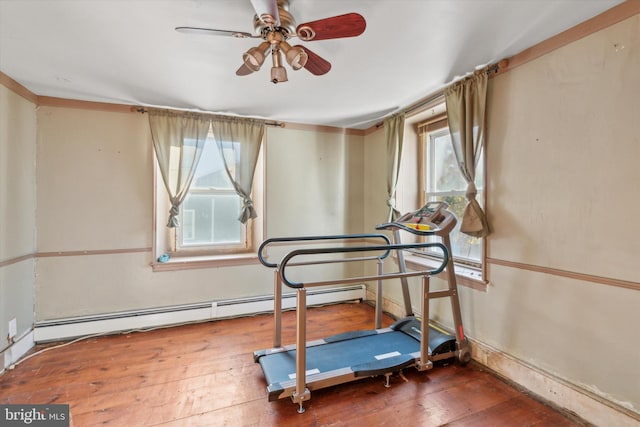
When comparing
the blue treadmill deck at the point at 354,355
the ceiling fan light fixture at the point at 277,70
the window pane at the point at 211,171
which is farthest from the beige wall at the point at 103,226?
the ceiling fan light fixture at the point at 277,70

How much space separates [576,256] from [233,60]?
275 cm

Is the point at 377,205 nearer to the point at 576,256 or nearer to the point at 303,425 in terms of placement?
the point at 576,256

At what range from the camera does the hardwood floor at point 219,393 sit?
170 centimetres

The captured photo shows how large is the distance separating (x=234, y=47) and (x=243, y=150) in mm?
1523

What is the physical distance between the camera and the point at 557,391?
1.79 m

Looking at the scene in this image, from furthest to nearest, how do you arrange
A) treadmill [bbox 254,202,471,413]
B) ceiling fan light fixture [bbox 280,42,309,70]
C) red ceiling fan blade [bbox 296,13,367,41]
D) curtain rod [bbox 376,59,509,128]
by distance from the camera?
curtain rod [bbox 376,59,509,128], treadmill [bbox 254,202,471,413], ceiling fan light fixture [bbox 280,42,309,70], red ceiling fan blade [bbox 296,13,367,41]

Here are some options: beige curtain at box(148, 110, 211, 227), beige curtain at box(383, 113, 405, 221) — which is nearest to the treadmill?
beige curtain at box(383, 113, 405, 221)

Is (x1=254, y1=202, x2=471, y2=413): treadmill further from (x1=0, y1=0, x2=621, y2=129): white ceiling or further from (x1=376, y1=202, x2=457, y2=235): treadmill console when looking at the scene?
(x1=0, y1=0, x2=621, y2=129): white ceiling

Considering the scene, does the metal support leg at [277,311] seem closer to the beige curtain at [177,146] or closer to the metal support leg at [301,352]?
the metal support leg at [301,352]

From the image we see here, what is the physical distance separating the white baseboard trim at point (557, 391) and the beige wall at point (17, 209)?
4.00 metres

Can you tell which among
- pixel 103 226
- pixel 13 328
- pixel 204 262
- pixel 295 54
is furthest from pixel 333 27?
pixel 13 328

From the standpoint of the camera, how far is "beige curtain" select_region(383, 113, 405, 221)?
324cm

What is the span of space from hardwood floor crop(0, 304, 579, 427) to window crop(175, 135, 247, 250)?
1248 mm

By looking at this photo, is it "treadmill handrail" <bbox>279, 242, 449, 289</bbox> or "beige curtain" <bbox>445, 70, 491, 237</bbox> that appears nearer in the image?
"treadmill handrail" <bbox>279, 242, 449, 289</bbox>
